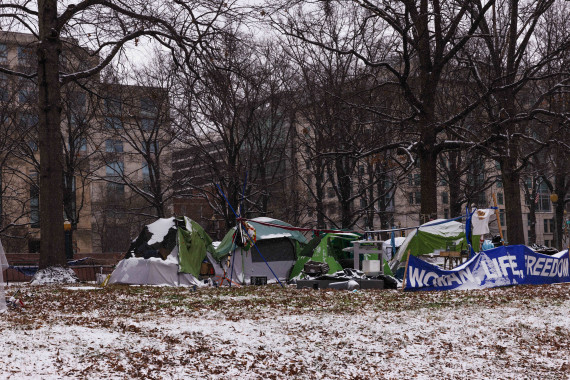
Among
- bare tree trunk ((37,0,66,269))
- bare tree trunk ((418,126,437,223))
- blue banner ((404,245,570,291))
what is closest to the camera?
blue banner ((404,245,570,291))

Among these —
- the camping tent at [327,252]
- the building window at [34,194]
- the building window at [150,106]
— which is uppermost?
the building window at [150,106]

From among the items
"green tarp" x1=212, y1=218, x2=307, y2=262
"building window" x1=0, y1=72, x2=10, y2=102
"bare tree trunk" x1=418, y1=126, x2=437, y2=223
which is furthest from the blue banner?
"building window" x1=0, y1=72, x2=10, y2=102

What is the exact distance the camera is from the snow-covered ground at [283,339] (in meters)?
7.48

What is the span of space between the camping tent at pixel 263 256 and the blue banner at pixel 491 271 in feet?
27.0

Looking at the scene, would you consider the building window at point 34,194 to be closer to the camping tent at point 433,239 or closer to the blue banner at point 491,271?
the camping tent at point 433,239

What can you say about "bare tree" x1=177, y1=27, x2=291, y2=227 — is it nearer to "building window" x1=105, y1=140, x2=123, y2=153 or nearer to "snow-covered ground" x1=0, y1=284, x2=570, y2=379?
"building window" x1=105, y1=140, x2=123, y2=153

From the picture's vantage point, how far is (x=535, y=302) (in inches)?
497

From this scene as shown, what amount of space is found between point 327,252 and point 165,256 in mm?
5236

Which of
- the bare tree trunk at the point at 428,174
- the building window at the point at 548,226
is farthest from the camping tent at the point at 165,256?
the building window at the point at 548,226

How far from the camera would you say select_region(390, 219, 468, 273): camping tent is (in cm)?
2069

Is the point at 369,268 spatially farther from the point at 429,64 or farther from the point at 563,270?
the point at 429,64

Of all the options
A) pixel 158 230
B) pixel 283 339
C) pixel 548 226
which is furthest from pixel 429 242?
pixel 548 226

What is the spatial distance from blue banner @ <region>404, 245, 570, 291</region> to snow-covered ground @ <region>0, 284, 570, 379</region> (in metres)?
2.59

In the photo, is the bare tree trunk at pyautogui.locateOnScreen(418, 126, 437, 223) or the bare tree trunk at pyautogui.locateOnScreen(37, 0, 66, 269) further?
the bare tree trunk at pyautogui.locateOnScreen(418, 126, 437, 223)
